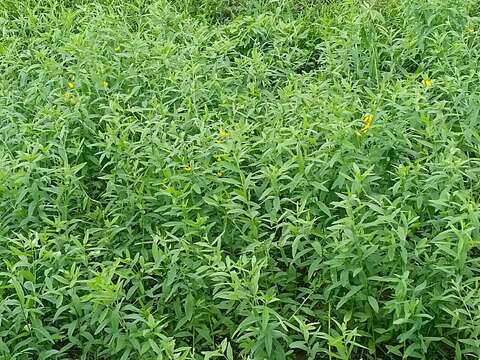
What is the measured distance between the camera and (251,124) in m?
3.98

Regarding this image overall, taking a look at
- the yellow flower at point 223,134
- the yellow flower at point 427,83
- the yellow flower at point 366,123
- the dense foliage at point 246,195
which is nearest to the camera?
the dense foliage at point 246,195

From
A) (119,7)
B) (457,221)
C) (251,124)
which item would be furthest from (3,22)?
(457,221)

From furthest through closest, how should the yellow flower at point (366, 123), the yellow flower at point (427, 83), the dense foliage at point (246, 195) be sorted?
the yellow flower at point (427, 83) → the yellow flower at point (366, 123) → the dense foliage at point (246, 195)

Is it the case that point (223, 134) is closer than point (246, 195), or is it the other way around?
point (246, 195)

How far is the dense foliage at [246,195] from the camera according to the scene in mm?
2971

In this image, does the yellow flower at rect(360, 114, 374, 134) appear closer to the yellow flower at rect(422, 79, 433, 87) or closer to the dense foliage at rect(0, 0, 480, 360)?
the dense foliage at rect(0, 0, 480, 360)

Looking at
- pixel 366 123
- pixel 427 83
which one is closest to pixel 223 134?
pixel 366 123

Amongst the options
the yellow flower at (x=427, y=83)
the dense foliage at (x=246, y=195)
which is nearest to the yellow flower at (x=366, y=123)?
the dense foliage at (x=246, y=195)

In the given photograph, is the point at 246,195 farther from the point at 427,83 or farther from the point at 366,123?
the point at 427,83

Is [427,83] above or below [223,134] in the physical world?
above

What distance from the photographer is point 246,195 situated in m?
3.35

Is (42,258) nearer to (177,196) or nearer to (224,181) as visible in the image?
(177,196)

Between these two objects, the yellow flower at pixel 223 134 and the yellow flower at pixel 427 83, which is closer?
the yellow flower at pixel 223 134

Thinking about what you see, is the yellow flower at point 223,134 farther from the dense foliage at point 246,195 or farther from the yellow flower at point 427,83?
the yellow flower at point 427,83
